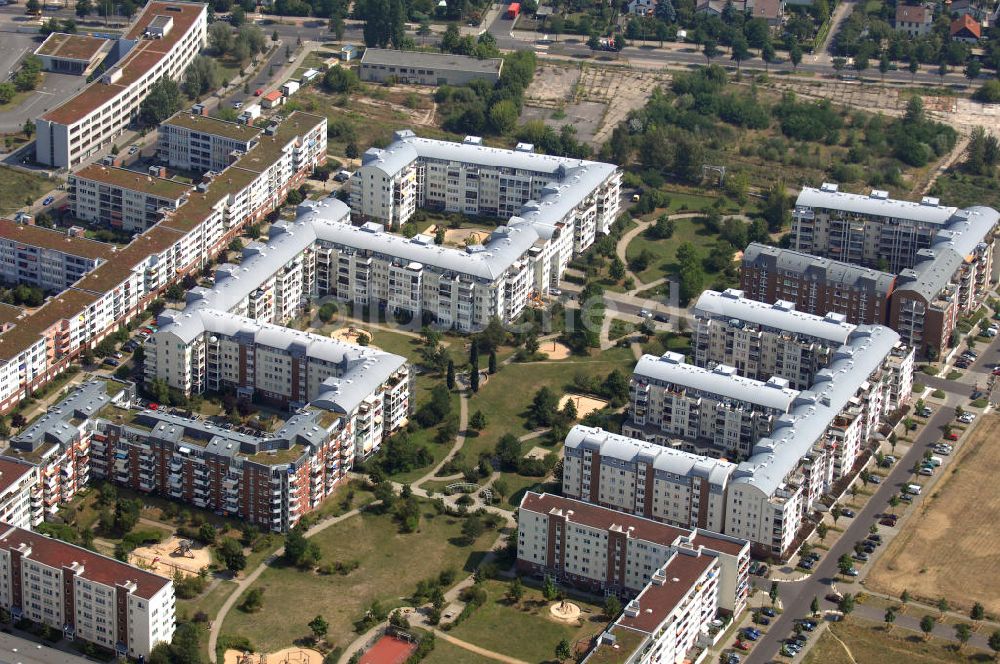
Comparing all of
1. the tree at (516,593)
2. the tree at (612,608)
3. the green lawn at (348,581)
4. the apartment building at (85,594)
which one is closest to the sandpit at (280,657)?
the green lawn at (348,581)

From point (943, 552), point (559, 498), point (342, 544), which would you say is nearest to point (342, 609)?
point (342, 544)

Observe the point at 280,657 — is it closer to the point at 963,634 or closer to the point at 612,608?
the point at 612,608

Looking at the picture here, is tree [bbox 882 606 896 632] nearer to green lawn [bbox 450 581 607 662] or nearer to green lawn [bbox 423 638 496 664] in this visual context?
green lawn [bbox 450 581 607 662]

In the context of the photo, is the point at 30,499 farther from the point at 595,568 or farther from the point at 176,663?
the point at 595,568

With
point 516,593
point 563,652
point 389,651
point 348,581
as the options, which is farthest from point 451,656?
point 348,581

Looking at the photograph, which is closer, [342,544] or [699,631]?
[699,631]

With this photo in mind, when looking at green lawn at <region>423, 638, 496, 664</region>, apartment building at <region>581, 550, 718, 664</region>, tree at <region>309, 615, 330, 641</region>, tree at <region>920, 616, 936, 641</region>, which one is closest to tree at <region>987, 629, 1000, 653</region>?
tree at <region>920, 616, 936, 641</region>

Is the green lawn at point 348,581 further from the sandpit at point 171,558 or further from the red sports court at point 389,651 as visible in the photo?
the sandpit at point 171,558
